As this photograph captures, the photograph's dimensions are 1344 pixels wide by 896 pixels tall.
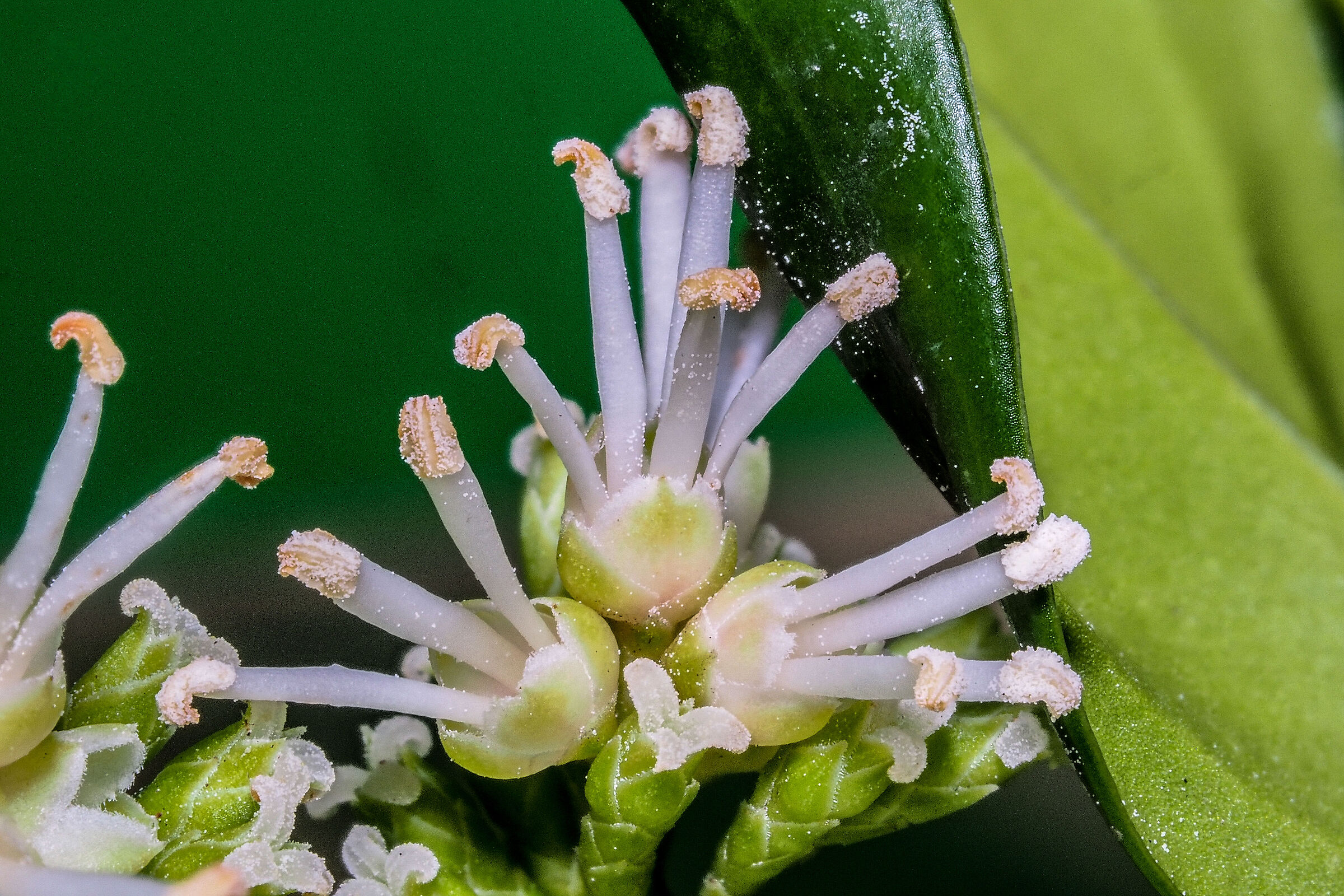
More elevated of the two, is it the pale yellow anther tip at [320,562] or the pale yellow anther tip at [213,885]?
the pale yellow anther tip at [320,562]

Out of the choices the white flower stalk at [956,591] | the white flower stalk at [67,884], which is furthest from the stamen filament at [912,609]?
the white flower stalk at [67,884]

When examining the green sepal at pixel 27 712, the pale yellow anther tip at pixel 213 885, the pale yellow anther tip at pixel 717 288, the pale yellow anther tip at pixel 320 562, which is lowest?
the pale yellow anther tip at pixel 213 885

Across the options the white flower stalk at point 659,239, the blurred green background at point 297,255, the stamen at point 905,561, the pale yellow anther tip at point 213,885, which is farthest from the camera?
the blurred green background at point 297,255

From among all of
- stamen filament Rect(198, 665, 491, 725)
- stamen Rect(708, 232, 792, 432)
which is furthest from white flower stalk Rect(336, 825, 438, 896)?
stamen Rect(708, 232, 792, 432)

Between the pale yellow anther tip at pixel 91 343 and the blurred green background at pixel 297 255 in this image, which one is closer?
the pale yellow anther tip at pixel 91 343

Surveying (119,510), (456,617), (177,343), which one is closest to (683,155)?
(456,617)

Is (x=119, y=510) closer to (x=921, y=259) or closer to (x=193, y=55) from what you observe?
(x=193, y=55)

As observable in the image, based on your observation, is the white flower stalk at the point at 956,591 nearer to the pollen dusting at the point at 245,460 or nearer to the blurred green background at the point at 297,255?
the pollen dusting at the point at 245,460

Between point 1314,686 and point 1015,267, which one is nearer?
point 1314,686
